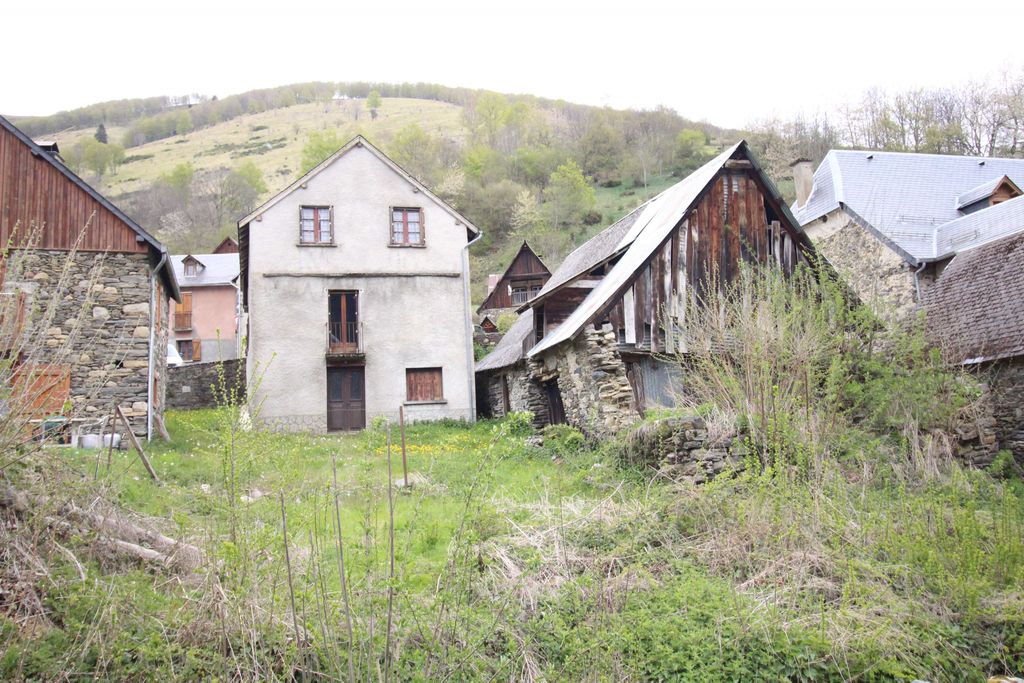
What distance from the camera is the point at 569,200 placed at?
48.7 m

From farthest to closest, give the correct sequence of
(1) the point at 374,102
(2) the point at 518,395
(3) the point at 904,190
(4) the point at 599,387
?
1. (1) the point at 374,102
2. (3) the point at 904,190
3. (2) the point at 518,395
4. (4) the point at 599,387

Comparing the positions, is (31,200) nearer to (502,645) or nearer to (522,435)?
(522,435)

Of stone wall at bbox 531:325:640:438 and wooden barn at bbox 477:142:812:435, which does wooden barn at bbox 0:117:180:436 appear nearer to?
wooden barn at bbox 477:142:812:435

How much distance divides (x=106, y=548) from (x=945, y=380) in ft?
40.7

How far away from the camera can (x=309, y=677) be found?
4.10 metres

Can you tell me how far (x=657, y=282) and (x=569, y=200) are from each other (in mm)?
35761

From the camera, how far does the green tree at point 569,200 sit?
4878cm

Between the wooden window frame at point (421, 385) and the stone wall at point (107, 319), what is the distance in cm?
696

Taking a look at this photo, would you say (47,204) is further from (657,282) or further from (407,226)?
(657,282)

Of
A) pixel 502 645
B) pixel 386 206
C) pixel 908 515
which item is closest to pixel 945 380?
pixel 908 515

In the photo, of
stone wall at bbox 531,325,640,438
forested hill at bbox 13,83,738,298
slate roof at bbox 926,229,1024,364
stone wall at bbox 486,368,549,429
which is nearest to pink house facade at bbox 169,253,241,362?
forested hill at bbox 13,83,738,298

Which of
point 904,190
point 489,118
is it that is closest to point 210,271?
point 904,190

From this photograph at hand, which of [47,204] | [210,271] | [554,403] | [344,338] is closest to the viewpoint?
[47,204]

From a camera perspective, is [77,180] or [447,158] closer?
[77,180]
